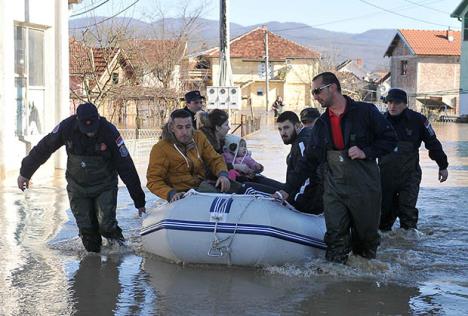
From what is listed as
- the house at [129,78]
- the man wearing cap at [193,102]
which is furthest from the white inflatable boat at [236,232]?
the house at [129,78]

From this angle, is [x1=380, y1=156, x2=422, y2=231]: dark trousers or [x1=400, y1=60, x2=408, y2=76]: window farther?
A: [x1=400, y1=60, x2=408, y2=76]: window

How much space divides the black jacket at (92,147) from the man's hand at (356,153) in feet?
7.58

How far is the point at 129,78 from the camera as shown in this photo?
36125mm

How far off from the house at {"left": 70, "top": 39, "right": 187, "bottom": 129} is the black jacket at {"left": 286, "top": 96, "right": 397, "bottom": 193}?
2145 cm

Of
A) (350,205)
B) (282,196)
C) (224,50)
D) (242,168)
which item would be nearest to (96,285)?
(282,196)

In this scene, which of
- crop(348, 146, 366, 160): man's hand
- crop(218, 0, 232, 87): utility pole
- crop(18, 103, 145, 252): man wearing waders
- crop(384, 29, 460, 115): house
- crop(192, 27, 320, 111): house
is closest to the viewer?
crop(348, 146, 366, 160): man's hand

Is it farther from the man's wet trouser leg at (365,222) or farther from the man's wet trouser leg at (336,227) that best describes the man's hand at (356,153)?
the man's wet trouser leg at (336,227)

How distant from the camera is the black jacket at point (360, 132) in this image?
7.19m

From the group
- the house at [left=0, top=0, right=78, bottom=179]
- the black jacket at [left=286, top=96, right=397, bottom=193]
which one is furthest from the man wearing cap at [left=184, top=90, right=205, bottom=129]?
the house at [left=0, top=0, right=78, bottom=179]

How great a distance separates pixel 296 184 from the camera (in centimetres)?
781

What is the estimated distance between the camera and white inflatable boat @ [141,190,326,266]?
7.50 meters

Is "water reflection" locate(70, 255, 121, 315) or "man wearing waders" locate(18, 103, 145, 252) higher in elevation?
"man wearing waders" locate(18, 103, 145, 252)

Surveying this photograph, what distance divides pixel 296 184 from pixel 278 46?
7898cm

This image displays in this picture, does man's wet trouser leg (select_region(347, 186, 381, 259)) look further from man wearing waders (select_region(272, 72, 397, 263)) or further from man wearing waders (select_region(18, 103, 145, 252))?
man wearing waders (select_region(18, 103, 145, 252))
